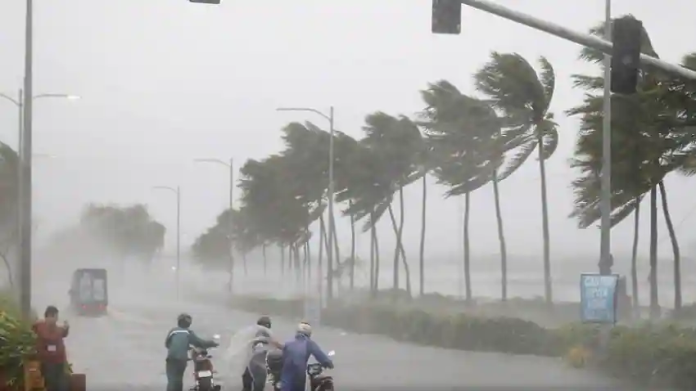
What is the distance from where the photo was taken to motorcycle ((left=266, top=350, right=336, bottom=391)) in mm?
15453

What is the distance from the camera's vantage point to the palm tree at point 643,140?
2967cm

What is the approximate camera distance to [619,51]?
582 inches

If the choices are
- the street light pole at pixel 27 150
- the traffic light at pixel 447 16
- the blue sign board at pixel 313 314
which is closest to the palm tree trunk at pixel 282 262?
the blue sign board at pixel 313 314

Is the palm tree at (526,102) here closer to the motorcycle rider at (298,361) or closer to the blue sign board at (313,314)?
the blue sign board at (313,314)

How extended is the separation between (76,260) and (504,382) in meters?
59.4

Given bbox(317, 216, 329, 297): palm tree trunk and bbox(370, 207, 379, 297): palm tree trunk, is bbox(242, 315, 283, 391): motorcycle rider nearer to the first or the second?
bbox(317, 216, 329, 297): palm tree trunk

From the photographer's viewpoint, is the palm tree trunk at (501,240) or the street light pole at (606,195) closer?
the street light pole at (606,195)

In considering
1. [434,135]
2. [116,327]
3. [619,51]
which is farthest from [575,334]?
[116,327]

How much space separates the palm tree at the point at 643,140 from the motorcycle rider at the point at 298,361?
Result: 54.6 feet

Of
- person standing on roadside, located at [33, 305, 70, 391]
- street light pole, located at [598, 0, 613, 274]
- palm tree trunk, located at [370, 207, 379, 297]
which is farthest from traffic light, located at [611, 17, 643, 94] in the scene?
palm tree trunk, located at [370, 207, 379, 297]

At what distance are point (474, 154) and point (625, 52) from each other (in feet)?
92.2

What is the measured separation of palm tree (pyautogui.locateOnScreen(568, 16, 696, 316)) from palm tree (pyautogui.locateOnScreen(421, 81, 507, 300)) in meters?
6.61

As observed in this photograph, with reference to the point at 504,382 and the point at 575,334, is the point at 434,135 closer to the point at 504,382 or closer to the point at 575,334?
the point at 575,334

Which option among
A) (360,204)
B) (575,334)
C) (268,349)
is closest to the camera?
(268,349)
